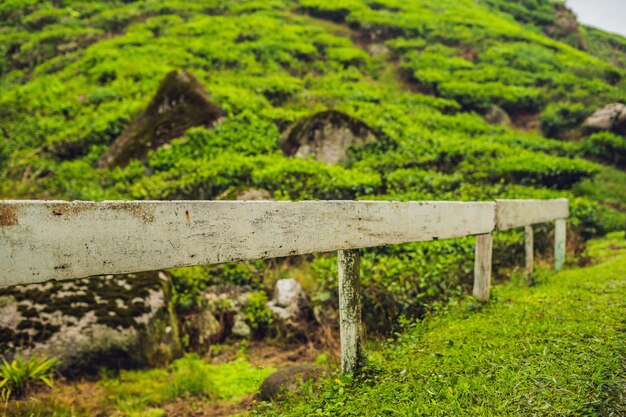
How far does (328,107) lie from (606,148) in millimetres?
9352

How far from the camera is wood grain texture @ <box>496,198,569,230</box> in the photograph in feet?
12.8

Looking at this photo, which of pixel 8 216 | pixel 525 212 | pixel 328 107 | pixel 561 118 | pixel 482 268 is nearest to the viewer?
pixel 8 216

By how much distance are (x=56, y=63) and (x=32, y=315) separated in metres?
16.6

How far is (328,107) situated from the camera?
A: 12820mm

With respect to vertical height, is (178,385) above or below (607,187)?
below

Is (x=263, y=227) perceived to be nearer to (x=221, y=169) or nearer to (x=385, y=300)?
(x=385, y=300)

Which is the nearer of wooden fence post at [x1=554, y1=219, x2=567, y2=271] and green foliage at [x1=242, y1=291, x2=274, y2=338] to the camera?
green foliage at [x1=242, y1=291, x2=274, y2=338]

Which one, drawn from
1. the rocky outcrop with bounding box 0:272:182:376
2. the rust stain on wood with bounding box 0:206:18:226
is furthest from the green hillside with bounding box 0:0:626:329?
the rust stain on wood with bounding box 0:206:18:226

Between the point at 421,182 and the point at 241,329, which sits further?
the point at 421,182

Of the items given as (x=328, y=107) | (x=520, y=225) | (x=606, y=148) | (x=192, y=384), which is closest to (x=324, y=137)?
(x=328, y=107)

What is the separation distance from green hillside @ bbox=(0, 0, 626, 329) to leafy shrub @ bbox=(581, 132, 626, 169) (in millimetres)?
43

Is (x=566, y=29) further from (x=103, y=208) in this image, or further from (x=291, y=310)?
(x=103, y=208)

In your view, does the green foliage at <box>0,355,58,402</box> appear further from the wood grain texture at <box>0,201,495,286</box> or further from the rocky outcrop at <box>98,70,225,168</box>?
the rocky outcrop at <box>98,70,225,168</box>

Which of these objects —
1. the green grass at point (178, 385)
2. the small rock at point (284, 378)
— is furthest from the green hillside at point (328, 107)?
the small rock at point (284, 378)
